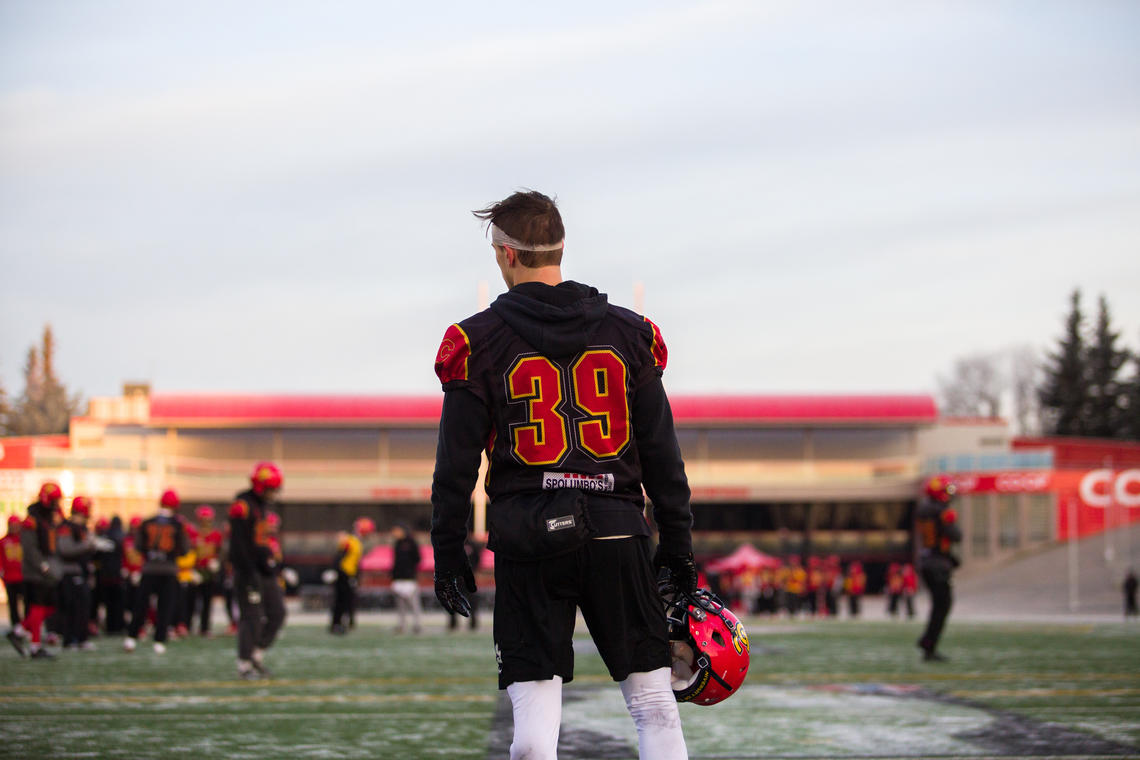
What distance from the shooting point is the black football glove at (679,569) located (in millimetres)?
3998

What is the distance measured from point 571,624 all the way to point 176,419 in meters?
61.2

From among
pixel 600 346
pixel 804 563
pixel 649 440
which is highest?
pixel 600 346

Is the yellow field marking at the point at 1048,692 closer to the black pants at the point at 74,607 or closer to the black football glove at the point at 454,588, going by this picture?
the black football glove at the point at 454,588

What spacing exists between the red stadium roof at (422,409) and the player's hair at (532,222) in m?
57.9

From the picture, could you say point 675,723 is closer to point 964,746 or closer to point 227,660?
point 964,746

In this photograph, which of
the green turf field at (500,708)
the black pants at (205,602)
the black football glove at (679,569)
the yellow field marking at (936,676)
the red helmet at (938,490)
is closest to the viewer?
the black football glove at (679,569)

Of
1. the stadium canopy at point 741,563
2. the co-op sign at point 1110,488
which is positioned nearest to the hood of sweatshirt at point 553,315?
the stadium canopy at point 741,563

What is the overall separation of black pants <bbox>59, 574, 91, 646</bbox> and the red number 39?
13.3 m

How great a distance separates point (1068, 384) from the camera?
281 feet

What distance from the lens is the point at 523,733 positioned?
370 cm

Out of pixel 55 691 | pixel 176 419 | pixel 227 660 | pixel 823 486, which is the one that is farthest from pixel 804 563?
pixel 55 691

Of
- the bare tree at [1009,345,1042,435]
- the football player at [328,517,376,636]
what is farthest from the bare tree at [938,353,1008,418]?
the football player at [328,517,376,636]

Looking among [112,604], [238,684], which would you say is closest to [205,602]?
[112,604]

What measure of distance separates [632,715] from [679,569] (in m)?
0.46
